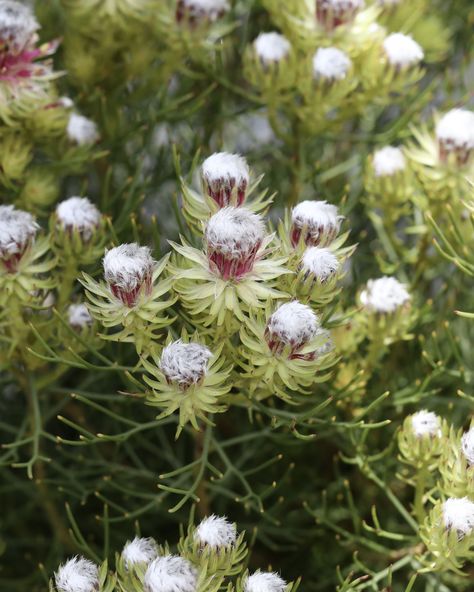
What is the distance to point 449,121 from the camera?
81cm

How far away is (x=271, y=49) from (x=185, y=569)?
521mm

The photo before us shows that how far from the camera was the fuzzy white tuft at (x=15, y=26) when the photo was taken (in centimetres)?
76

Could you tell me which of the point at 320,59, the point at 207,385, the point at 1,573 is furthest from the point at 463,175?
the point at 1,573

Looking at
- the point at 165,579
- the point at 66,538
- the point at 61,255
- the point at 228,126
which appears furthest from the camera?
the point at 228,126

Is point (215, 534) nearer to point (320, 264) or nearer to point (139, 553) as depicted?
point (139, 553)

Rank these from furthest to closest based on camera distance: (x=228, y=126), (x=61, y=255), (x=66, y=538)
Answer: (x=228, y=126) → (x=66, y=538) → (x=61, y=255)

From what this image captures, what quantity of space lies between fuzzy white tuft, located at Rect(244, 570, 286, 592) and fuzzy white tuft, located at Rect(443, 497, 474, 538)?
14 centimetres

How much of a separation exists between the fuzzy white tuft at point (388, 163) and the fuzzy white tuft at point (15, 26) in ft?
1.19

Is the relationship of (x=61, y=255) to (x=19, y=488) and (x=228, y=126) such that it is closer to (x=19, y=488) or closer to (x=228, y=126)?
(x=19, y=488)

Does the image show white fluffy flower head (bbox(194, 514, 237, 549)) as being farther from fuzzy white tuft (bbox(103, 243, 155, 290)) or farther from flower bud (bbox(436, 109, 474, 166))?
flower bud (bbox(436, 109, 474, 166))

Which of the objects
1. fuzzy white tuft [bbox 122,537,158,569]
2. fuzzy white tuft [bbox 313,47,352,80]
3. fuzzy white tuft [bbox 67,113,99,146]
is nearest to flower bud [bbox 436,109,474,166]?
fuzzy white tuft [bbox 313,47,352,80]

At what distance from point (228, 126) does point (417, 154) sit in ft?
1.36

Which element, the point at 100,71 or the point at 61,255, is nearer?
the point at 61,255

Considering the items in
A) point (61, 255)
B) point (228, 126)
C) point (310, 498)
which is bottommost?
point (310, 498)
